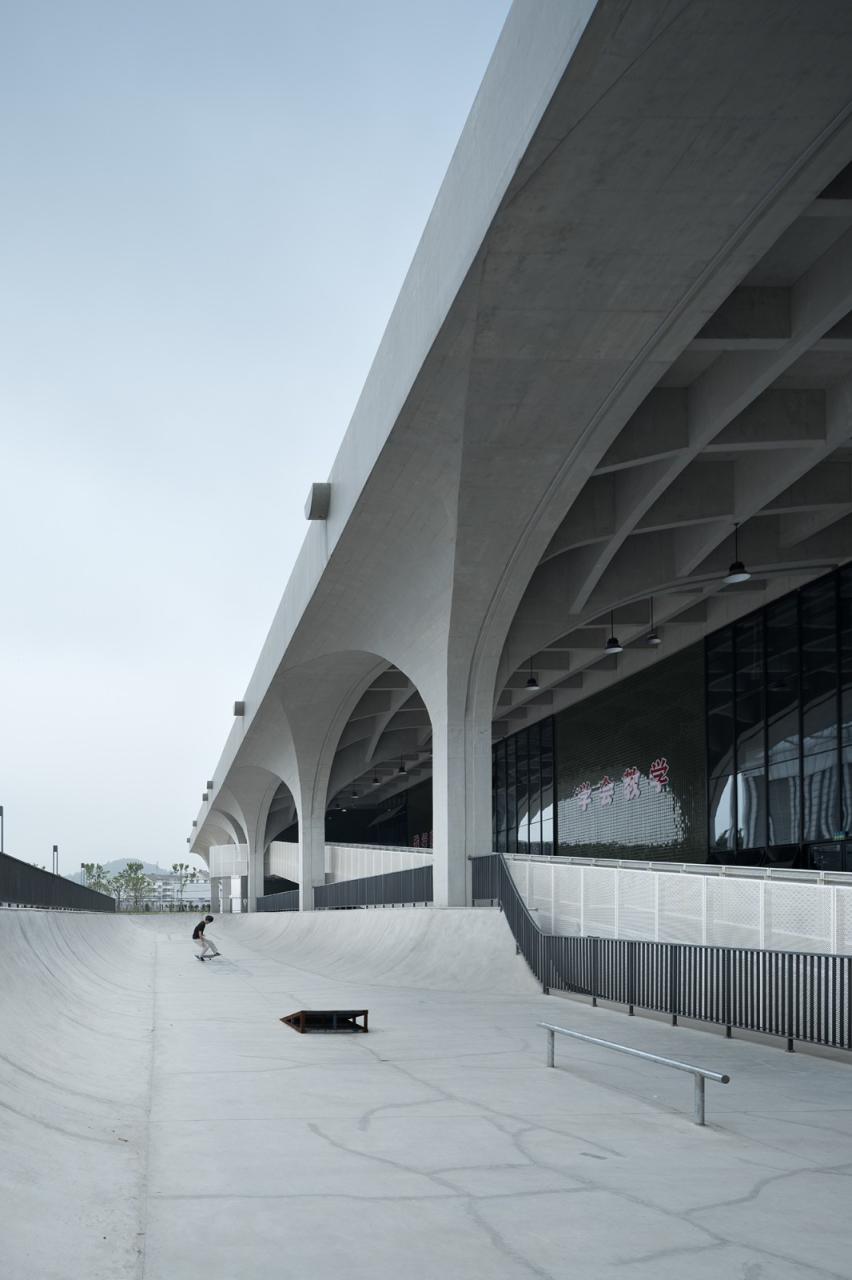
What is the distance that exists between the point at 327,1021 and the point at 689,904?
5.69m

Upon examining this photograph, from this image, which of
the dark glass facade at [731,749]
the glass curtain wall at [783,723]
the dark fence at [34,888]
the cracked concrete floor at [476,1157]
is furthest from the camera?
the dark glass facade at [731,749]

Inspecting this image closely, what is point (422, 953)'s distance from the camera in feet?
80.0

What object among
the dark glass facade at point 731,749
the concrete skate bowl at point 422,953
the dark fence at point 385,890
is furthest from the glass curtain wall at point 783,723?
the concrete skate bowl at point 422,953

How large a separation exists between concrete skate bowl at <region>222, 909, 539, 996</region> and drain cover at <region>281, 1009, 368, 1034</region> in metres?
5.72

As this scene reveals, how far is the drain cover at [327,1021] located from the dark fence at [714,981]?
3.96 meters

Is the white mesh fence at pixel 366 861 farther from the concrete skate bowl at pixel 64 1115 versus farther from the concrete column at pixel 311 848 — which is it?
the concrete skate bowl at pixel 64 1115

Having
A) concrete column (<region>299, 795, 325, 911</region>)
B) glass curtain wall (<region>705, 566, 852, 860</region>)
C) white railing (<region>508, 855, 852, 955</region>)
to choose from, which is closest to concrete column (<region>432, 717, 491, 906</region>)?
white railing (<region>508, 855, 852, 955</region>)

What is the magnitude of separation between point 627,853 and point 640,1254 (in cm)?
3383

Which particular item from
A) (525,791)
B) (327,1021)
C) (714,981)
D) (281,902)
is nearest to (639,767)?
(525,791)

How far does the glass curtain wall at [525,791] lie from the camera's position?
48000 millimetres

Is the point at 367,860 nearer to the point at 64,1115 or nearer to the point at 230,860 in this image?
the point at 64,1115

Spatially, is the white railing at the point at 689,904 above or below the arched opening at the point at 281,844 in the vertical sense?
above

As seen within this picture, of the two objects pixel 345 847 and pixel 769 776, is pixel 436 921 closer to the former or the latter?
pixel 769 776

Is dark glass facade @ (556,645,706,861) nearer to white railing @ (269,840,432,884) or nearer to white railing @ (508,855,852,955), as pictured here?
white railing @ (269,840,432,884)
